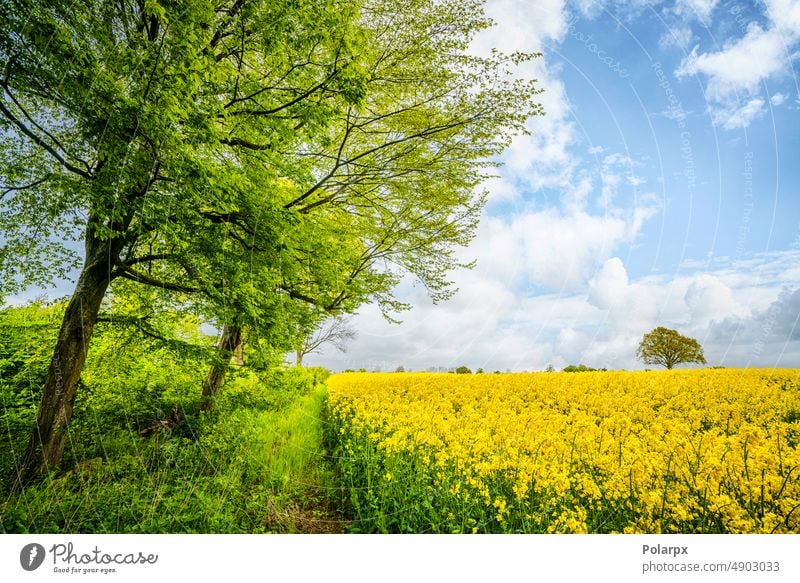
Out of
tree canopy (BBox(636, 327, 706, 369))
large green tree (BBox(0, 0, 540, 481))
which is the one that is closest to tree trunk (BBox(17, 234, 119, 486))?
large green tree (BBox(0, 0, 540, 481))

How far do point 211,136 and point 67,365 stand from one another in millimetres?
3312

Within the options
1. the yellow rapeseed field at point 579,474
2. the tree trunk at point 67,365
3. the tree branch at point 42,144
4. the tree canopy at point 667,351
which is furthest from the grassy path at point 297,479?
the tree canopy at point 667,351

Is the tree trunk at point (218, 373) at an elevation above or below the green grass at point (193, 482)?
above

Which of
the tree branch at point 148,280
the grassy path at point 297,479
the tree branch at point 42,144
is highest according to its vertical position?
the tree branch at point 42,144

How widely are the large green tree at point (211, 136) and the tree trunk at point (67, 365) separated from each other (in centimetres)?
2

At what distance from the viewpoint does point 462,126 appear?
5.60m

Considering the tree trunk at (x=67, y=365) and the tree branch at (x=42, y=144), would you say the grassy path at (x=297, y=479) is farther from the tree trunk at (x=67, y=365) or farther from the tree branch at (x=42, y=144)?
the tree branch at (x=42, y=144)

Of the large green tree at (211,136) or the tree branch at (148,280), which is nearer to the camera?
the large green tree at (211,136)

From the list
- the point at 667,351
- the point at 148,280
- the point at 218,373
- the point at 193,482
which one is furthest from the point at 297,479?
the point at 667,351

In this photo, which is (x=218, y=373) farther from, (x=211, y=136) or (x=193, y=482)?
(x=211, y=136)

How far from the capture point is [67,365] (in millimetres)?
4422

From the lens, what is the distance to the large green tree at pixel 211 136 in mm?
3402
